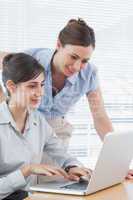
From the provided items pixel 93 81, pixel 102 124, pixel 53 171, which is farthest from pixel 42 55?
pixel 53 171

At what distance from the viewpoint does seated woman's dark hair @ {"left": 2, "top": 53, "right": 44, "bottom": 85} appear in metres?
1.94

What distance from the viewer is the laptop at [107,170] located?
153cm

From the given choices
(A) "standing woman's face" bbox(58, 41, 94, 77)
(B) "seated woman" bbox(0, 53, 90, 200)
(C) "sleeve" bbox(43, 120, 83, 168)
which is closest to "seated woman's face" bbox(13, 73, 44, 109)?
(B) "seated woman" bbox(0, 53, 90, 200)

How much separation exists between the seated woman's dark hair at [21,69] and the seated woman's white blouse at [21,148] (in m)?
0.14

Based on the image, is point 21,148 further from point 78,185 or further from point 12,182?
point 78,185

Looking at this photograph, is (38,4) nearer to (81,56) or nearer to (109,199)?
(81,56)

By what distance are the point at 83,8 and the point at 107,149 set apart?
1552 mm

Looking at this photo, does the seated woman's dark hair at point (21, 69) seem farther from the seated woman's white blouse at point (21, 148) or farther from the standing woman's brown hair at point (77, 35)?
the standing woman's brown hair at point (77, 35)

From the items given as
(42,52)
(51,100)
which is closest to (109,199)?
(51,100)

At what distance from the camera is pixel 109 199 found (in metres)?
1.51

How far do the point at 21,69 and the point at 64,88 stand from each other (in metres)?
0.49

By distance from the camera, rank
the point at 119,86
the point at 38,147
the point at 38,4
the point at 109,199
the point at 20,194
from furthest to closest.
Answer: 1. the point at 119,86
2. the point at 38,4
3. the point at 38,147
4. the point at 20,194
5. the point at 109,199

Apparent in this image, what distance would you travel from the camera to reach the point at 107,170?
1615 mm

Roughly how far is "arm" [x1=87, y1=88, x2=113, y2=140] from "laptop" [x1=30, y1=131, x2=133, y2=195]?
0.75m
